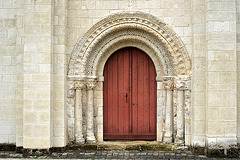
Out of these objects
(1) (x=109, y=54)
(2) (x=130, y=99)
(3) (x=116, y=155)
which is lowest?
(3) (x=116, y=155)

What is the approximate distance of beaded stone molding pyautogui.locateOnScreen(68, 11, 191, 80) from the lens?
19.8 feet

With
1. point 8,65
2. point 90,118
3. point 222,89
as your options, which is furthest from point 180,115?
point 8,65

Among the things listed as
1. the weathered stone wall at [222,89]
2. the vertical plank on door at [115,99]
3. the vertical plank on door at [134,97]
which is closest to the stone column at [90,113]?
the vertical plank on door at [115,99]

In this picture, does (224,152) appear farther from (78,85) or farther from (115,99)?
(78,85)

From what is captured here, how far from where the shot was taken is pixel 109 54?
655 centimetres

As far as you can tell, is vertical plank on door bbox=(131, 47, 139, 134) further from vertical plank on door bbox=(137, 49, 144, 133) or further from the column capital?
the column capital

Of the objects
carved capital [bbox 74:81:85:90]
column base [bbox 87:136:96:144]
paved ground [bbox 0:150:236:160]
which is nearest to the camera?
paved ground [bbox 0:150:236:160]

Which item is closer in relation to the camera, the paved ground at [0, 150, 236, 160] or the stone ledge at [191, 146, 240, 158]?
the stone ledge at [191, 146, 240, 158]

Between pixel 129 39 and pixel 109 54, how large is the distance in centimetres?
63

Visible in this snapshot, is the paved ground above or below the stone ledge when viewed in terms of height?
below

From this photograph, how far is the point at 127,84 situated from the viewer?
665 centimetres

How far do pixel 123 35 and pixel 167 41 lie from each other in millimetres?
1084

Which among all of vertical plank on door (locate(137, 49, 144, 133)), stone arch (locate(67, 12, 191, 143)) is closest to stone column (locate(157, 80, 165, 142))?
stone arch (locate(67, 12, 191, 143))

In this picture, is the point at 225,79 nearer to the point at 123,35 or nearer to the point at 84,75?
the point at 123,35
